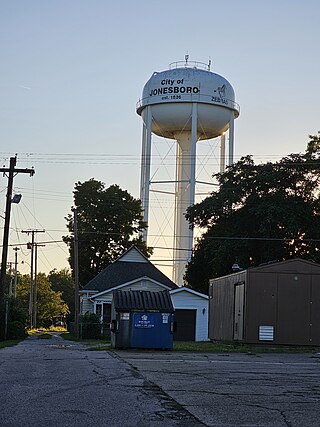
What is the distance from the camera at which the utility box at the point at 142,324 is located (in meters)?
31.0

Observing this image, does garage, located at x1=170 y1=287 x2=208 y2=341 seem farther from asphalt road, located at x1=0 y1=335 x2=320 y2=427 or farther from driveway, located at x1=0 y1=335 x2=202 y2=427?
driveway, located at x1=0 y1=335 x2=202 y2=427

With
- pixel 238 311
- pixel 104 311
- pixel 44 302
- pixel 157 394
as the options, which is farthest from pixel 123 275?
pixel 157 394

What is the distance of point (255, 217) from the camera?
53000 millimetres

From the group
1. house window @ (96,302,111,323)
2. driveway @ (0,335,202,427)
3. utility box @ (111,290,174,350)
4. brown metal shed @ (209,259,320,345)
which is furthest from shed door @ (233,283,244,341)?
house window @ (96,302,111,323)

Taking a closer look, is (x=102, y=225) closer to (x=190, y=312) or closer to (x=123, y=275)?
(x=123, y=275)

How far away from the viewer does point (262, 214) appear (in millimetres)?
51938

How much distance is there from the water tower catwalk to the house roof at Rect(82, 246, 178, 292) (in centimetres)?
245

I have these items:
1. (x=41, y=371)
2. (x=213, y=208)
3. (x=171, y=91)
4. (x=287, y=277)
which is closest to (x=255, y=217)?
(x=213, y=208)

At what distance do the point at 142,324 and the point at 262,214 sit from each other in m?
22.2

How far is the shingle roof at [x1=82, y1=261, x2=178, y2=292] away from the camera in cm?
6044

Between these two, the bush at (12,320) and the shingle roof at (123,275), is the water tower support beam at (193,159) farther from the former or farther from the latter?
the bush at (12,320)

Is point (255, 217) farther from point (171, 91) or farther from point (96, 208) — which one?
point (96, 208)

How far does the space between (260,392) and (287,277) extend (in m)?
19.5

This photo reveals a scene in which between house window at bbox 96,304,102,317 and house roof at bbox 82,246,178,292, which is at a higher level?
house roof at bbox 82,246,178,292
